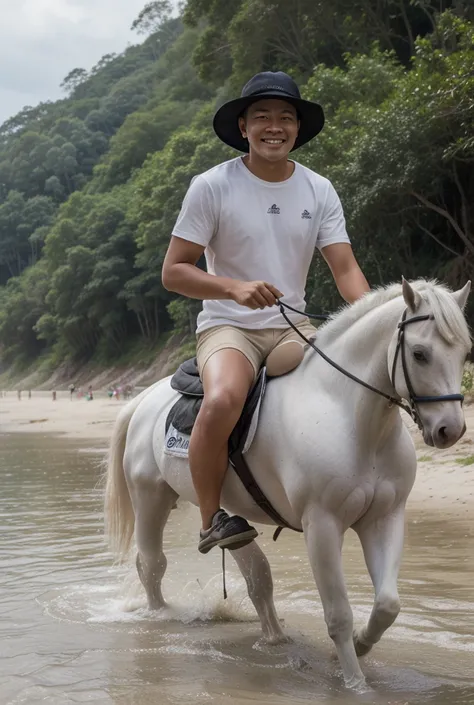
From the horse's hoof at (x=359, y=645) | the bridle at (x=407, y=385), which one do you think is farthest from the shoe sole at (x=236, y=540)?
the bridle at (x=407, y=385)

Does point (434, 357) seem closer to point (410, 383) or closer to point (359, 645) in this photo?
point (410, 383)

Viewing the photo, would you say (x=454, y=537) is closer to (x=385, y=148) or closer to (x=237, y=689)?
(x=237, y=689)

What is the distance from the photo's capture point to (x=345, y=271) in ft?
15.8

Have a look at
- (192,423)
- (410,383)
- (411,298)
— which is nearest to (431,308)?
(411,298)

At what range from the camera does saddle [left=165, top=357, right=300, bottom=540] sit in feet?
14.6

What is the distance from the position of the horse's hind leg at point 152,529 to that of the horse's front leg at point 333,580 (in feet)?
5.93

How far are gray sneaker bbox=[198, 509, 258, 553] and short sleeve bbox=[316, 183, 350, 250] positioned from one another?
1.55 meters

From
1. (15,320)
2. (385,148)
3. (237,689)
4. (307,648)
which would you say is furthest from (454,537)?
(15,320)

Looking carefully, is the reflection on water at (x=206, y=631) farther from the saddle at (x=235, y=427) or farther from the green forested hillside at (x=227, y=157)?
the green forested hillside at (x=227, y=157)

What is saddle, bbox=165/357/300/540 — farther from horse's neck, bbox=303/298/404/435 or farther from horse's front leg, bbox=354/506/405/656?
horse's front leg, bbox=354/506/405/656

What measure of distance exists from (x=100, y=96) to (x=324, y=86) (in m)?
116

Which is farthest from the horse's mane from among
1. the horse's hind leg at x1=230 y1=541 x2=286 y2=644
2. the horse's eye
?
the horse's hind leg at x1=230 y1=541 x2=286 y2=644

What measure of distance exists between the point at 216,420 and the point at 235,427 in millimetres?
162

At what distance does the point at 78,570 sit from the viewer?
7555mm
